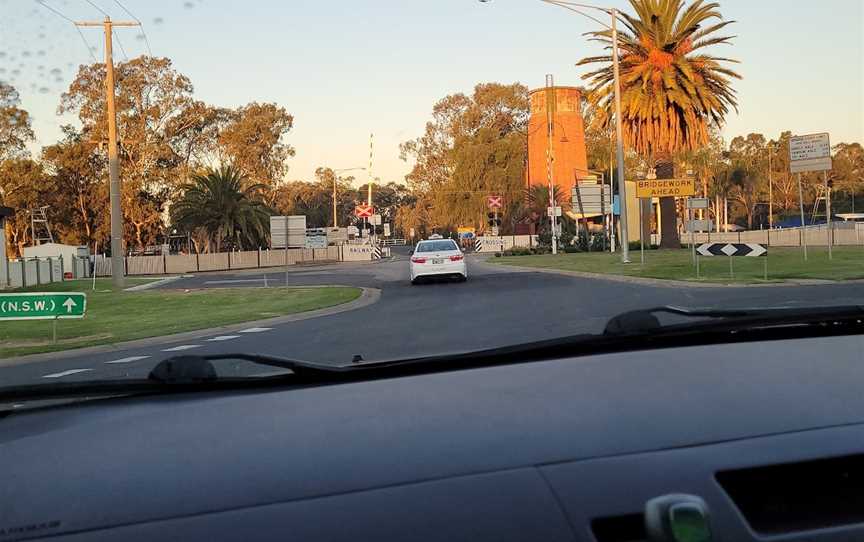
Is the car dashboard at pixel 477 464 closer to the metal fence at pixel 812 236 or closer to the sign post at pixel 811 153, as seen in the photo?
the sign post at pixel 811 153

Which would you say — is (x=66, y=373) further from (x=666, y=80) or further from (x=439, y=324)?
(x=666, y=80)

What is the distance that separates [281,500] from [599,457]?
0.54m

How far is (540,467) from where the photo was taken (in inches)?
53.9

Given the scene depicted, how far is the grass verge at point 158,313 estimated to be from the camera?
601 inches

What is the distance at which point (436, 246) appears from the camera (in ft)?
88.9

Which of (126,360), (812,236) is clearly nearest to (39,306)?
(126,360)

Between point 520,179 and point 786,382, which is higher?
point 520,179

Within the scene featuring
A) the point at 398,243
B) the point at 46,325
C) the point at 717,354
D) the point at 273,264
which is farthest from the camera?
the point at 398,243

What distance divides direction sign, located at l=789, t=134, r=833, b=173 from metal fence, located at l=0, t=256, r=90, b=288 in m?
31.0

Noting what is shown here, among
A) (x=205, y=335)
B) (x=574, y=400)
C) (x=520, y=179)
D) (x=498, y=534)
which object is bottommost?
(x=205, y=335)

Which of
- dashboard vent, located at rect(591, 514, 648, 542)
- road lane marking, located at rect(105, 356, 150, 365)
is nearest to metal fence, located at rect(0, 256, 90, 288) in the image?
road lane marking, located at rect(105, 356, 150, 365)

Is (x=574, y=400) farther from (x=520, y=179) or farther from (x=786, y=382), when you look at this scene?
(x=520, y=179)

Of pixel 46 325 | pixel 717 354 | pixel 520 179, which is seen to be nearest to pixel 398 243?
pixel 520 179

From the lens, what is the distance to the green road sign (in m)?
13.1
